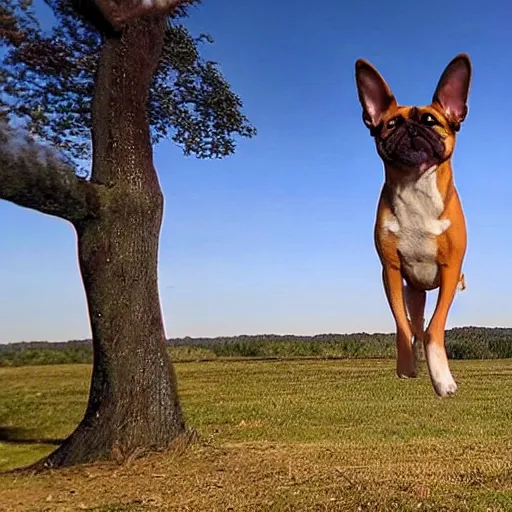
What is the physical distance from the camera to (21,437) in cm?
1316

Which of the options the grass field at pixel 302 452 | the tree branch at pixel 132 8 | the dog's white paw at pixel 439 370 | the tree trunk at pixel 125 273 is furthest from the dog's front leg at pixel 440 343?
the tree trunk at pixel 125 273

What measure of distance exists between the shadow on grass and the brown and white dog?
460 inches

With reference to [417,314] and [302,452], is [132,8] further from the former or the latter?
[302,452]

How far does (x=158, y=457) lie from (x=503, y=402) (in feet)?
26.6

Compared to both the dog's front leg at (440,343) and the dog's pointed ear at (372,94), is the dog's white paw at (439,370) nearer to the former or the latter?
the dog's front leg at (440,343)

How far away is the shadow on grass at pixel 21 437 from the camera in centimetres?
1248

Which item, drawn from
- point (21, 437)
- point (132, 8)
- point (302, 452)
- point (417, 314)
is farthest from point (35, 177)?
point (21, 437)

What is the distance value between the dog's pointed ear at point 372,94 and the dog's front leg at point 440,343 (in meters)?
0.35

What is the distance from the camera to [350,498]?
6891 mm

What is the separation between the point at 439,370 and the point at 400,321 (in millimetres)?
128

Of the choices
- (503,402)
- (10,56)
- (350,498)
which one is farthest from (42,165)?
(503,402)

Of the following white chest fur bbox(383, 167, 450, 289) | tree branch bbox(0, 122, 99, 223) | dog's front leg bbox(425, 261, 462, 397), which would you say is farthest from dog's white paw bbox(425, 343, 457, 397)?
tree branch bbox(0, 122, 99, 223)

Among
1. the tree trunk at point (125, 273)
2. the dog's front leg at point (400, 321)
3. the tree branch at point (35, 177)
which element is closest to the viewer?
the dog's front leg at point (400, 321)

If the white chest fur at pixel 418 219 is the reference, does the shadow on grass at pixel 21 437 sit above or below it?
below
